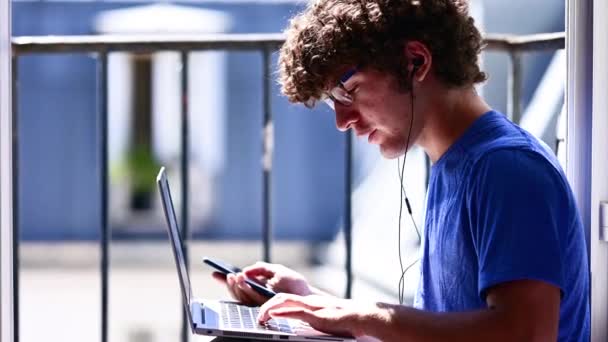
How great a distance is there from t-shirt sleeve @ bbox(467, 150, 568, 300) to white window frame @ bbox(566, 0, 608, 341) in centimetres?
25

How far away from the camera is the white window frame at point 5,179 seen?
1.19 m

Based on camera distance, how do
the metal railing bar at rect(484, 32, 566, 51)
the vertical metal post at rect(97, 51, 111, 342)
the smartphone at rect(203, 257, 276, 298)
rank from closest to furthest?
the smartphone at rect(203, 257, 276, 298)
the metal railing bar at rect(484, 32, 566, 51)
the vertical metal post at rect(97, 51, 111, 342)

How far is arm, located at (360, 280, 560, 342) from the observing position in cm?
107

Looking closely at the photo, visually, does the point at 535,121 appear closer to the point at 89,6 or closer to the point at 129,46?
the point at 129,46

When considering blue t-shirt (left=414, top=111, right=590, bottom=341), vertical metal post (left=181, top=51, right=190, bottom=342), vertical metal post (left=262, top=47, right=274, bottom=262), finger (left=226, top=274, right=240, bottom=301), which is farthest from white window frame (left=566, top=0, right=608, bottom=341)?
vertical metal post (left=181, top=51, right=190, bottom=342)

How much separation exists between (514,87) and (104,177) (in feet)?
3.27

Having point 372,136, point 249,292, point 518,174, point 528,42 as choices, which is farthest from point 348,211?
point 518,174

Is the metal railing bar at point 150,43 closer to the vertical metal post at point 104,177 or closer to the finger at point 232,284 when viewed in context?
the vertical metal post at point 104,177

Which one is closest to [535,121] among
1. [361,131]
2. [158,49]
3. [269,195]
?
[269,195]

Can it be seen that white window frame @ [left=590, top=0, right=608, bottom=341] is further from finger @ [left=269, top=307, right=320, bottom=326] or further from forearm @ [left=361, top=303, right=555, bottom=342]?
finger @ [left=269, top=307, right=320, bottom=326]

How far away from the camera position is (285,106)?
738 centimetres

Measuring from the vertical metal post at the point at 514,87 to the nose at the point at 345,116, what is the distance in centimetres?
88

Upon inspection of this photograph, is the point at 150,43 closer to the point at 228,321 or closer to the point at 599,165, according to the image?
the point at 228,321

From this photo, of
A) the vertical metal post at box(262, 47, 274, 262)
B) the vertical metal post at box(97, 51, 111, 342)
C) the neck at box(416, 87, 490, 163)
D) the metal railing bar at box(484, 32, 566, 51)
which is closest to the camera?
the neck at box(416, 87, 490, 163)
